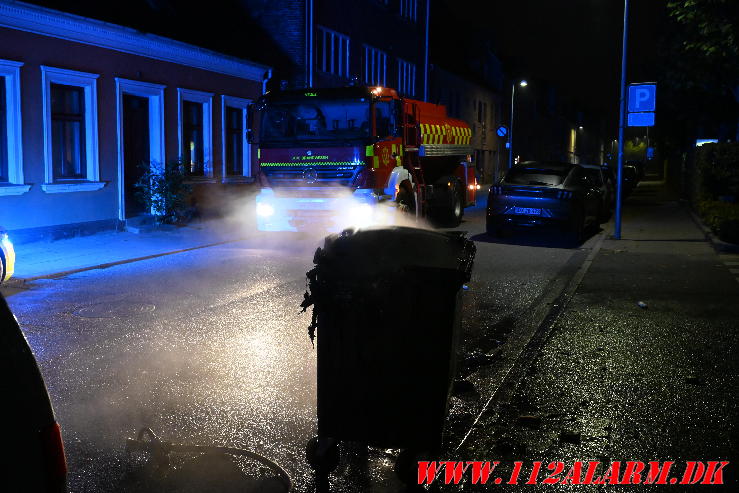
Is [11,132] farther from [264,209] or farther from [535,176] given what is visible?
[535,176]

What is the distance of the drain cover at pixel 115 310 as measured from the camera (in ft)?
27.5

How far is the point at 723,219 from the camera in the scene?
15945 mm

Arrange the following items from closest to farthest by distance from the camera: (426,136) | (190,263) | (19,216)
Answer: (190,263) → (19,216) → (426,136)

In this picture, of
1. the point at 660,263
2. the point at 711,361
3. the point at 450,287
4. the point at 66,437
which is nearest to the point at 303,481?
Result: the point at 450,287

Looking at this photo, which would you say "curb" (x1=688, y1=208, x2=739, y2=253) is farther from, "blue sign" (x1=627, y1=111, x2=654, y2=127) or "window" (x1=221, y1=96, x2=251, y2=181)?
"window" (x1=221, y1=96, x2=251, y2=181)

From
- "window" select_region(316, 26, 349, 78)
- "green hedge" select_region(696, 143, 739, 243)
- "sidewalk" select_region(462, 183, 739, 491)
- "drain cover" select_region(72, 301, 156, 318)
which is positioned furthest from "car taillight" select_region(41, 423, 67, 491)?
"window" select_region(316, 26, 349, 78)

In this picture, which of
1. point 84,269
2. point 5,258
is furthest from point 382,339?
point 84,269

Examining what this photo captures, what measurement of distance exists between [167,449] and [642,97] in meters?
14.7

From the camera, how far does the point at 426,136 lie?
17422mm

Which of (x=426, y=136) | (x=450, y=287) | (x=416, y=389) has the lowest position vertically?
(x=416, y=389)

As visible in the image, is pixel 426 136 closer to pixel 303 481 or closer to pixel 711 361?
pixel 711 361

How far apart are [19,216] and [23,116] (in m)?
1.92

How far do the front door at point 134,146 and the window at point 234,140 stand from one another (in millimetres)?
2939

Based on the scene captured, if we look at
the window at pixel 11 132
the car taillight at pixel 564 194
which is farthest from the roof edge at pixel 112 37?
the car taillight at pixel 564 194
